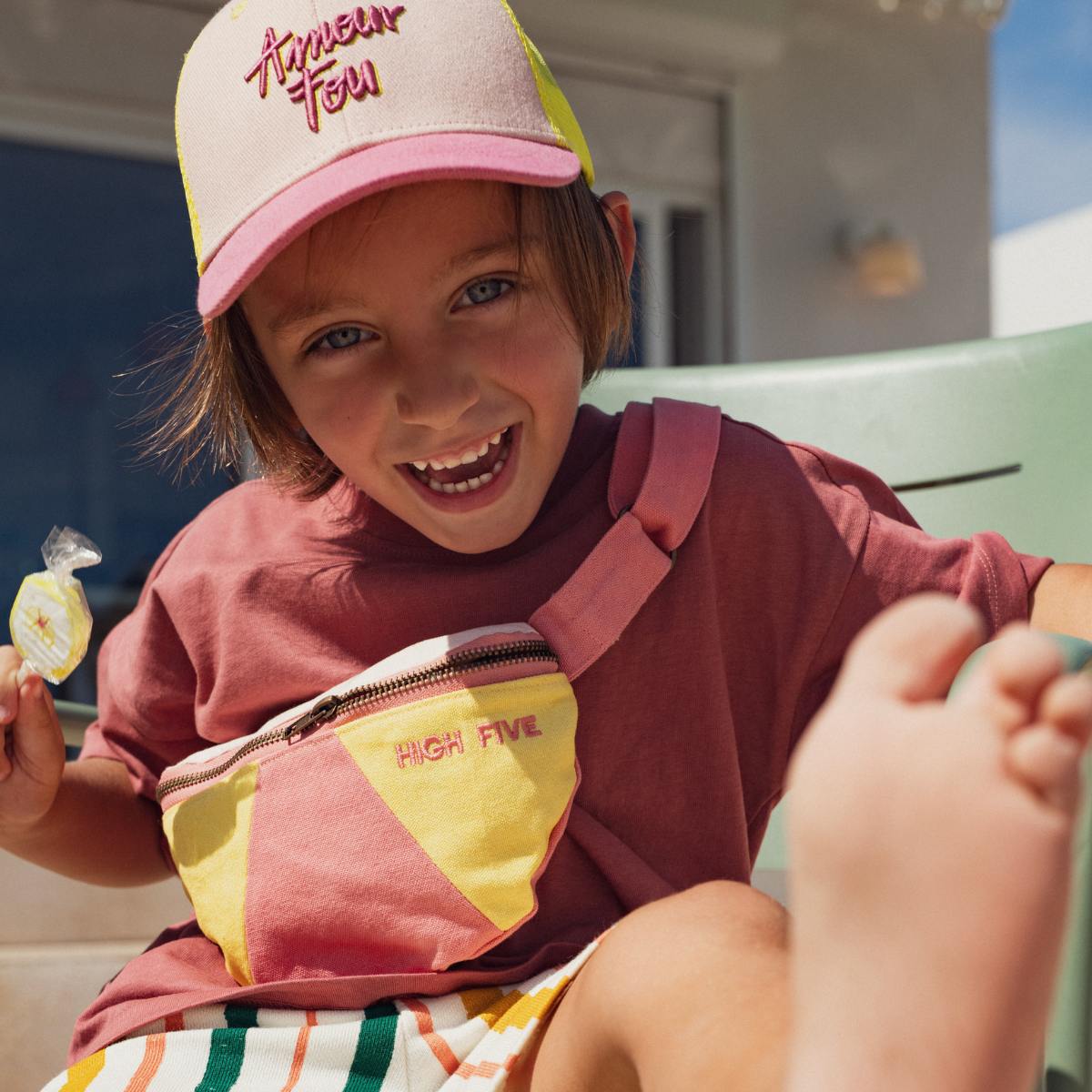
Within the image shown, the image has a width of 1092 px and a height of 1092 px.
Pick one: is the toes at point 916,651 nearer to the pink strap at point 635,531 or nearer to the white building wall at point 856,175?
the pink strap at point 635,531

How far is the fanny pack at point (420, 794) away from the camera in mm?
854

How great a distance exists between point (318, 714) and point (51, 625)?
208 mm

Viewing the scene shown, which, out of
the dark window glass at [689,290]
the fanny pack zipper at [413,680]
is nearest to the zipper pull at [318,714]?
the fanny pack zipper at [413,680]

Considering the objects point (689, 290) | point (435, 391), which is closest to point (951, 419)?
point (435, 391)

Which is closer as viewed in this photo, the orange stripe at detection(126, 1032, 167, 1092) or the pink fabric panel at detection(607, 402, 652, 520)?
the orange stripe at detection(126, 1032, 167, 1092)

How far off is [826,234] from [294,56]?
3.71 metres

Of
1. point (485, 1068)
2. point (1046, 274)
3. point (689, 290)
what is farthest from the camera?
point (1046, 274)

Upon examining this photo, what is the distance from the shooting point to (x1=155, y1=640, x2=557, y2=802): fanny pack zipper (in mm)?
883

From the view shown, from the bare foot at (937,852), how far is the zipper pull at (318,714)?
49 cm

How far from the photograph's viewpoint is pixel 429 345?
0.86 m

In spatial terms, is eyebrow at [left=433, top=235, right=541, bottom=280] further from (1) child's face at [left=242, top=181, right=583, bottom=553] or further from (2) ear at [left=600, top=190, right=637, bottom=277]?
(2) ear at [left=600, top=190, right=637, bottom=277]

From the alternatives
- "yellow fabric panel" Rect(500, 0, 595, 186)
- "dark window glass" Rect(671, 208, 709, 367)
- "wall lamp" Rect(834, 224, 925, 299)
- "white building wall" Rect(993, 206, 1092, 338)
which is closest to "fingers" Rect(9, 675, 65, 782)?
"yellow fabric panel" Rect(500, 0, 595, 186)

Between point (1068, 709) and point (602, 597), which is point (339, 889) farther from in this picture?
point (1068, 709)

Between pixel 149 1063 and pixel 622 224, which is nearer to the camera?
pixel 149 1063
